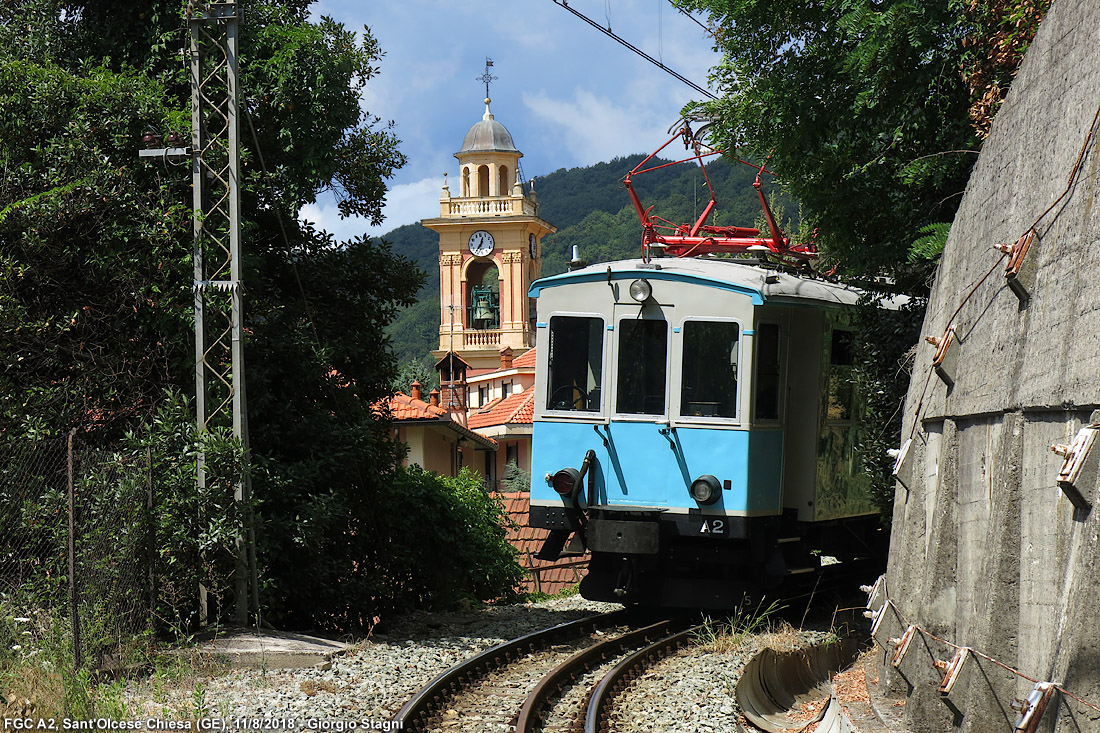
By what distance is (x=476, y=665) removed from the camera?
8.86 metres

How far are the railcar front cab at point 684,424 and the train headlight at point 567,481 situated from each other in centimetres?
1

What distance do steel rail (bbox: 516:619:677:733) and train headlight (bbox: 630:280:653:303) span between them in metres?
3.08

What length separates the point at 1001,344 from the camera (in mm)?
5773

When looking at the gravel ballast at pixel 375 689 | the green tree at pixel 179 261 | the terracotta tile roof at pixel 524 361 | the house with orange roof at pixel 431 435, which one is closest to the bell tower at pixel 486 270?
the terracotta tile roof at pixel 524 361

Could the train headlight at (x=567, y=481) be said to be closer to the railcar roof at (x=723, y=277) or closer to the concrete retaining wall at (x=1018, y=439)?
the railcar roof at (x=723, y=277)

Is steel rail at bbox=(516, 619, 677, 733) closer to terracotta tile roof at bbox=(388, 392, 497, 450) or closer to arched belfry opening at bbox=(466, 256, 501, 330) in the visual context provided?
terracotta tile roof at bbox=(388, 392, 497, 450)

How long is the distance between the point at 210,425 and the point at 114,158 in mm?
2573

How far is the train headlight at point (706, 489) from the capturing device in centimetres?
1055

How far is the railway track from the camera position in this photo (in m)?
7.44

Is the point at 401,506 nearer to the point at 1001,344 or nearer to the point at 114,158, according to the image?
the point at 114,158

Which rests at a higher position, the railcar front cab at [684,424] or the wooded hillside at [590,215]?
the wooded hillside at [590,215]

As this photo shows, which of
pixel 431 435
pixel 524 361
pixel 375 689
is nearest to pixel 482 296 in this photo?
pixel 524 361

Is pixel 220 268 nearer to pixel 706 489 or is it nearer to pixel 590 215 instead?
pixel 706 489

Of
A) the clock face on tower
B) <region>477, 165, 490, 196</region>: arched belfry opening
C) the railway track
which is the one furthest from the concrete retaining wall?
<region>477, 165, 490, 196</region>: arched belfry opening
